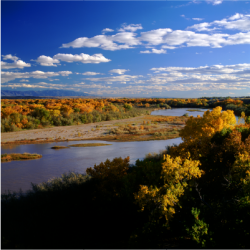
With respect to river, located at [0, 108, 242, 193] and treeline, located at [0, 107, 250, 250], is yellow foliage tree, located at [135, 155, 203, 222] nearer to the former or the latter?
treeline, located at [0, 107, 250, 250]

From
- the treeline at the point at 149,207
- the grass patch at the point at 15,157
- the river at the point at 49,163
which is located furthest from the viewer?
the grass patch at the point at 15,157

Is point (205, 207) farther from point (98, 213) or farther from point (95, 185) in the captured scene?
point (95, 185)

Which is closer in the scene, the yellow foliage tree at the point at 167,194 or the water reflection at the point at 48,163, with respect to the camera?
the yellow foliage tree at the point at 167,194

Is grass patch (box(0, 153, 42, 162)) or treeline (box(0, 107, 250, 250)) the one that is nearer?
treeline (box(0, 107, 250, 250))

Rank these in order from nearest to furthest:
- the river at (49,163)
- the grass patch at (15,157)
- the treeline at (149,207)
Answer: the treeline at (149,207) < the river at (49,163) < the grass patch at (15,157)

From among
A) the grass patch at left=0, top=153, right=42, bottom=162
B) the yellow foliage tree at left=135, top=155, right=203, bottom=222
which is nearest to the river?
the grass patch at left=0, top=153, right=42, bottom=162

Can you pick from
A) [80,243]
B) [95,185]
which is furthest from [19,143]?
[80,243]

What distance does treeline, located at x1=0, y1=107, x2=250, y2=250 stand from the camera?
5.21 meters

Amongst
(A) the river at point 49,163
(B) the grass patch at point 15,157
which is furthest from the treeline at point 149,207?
(B) the grass patch at point 15,157

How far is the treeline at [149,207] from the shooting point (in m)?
5.21

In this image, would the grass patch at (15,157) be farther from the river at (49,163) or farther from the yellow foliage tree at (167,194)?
the yellow foliage tree at (167,194)

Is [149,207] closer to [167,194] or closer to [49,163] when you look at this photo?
[167,194]

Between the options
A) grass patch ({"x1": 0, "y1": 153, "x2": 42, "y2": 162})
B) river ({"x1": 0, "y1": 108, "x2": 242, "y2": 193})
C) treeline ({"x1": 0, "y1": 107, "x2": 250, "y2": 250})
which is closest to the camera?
treeline ({"x1": 0, "y1": 107, "x2": 250, "y2": 250})

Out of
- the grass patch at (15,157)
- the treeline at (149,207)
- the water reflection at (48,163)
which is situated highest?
the treeline at (149,207)
